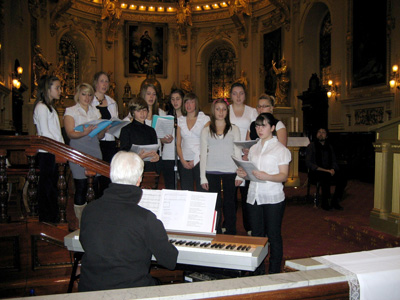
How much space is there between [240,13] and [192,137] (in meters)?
13.6

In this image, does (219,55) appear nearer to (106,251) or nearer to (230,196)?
(230,196)

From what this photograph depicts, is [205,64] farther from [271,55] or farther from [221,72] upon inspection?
[271,55]

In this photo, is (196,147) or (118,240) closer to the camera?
(118,240)

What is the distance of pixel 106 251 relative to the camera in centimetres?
173

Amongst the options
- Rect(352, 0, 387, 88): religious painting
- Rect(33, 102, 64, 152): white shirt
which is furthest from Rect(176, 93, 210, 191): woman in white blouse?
Rect(352, 0, 387, 88): religious painting

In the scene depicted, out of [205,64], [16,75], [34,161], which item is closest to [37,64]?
[16,75]

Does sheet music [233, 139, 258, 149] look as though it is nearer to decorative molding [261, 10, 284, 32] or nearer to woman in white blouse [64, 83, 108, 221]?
woman in white blouse [64, 83, 108, 221]

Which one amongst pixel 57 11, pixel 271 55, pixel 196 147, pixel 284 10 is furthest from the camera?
pixel 271 55

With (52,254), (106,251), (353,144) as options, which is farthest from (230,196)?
Answer: (353,144)

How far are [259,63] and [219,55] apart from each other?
10.2 feet

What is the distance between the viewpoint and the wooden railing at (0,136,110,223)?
317cm

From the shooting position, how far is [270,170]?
10.00 feet

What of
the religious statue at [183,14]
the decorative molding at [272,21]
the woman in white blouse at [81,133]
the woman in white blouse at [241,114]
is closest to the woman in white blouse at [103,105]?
the woman in white blouse at [81,133]

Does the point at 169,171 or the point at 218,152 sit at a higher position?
the point at 218,152
